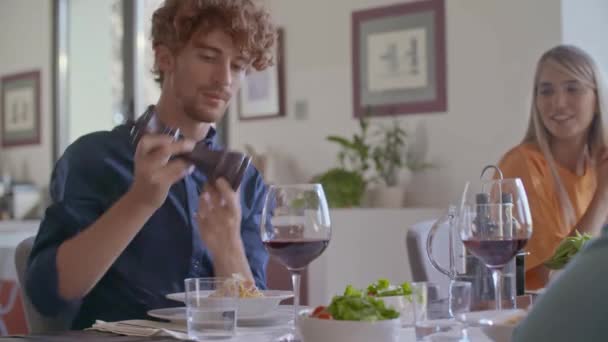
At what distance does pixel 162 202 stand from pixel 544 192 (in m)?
1.49

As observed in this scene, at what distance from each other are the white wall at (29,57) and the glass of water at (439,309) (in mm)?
5929

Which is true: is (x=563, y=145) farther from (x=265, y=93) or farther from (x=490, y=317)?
(x=265, y=93)

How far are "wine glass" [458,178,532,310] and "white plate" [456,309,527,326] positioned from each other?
10 centimetres

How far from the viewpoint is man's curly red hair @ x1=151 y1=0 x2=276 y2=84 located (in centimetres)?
189

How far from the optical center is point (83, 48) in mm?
6645

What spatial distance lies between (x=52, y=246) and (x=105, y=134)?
323 millimetres

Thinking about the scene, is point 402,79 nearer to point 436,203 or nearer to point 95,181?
point 436,203

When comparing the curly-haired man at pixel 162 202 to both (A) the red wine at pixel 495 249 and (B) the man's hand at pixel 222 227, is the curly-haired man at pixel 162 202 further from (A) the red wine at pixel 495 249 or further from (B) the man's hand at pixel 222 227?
(A) the red wine at pixel 495 249

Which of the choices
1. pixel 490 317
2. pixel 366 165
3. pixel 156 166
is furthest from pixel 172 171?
pixel 366 165

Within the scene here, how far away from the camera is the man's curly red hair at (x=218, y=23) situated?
1888 millimetres

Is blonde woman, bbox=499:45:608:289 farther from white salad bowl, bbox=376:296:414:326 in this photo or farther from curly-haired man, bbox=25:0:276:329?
white salad bowl, bbox=376:296:414:326

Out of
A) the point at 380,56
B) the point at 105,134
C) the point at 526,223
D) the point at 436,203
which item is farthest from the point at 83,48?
the point at 526,223

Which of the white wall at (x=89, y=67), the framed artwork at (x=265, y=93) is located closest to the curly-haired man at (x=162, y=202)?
the framed artwork at (x=265, y=93)

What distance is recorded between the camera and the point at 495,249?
46.7 inches
